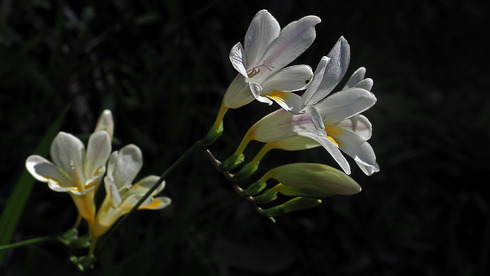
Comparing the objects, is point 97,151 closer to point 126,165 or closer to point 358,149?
point 126,165

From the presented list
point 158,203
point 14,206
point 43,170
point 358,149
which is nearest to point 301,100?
point 358,149

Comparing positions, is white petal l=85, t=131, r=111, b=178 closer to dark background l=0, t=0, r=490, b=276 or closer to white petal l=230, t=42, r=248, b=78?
white petal l=230, t=42, r=248, b=78

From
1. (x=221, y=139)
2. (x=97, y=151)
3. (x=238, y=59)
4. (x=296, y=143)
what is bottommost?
(x=221, y=139)

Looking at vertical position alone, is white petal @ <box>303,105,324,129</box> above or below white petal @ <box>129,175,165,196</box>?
above

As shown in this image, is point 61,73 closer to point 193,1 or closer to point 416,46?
point 193,1

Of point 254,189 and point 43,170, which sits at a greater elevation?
point 43,170

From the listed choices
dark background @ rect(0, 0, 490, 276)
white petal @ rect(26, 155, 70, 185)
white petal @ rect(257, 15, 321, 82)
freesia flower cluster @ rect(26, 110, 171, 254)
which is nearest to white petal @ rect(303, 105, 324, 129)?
white petal @ rect(257, 15, 321, 82)

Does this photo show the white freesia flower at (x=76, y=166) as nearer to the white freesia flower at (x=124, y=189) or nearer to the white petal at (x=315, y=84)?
the white freesia flower at (x=124, y=189)
